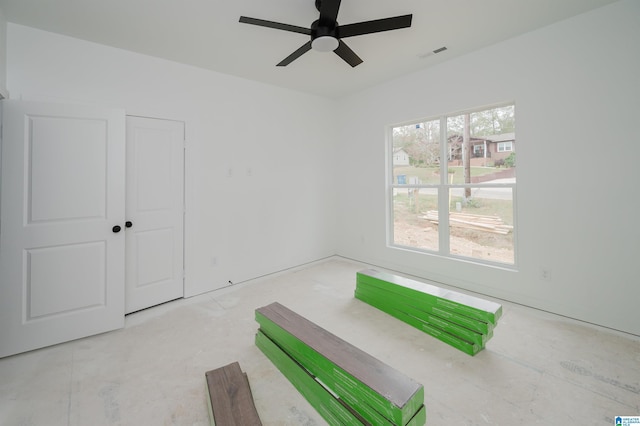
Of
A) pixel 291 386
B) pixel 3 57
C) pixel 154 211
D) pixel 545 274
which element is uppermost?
pixel 3 57

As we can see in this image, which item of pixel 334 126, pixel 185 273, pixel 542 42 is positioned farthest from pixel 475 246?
pixel 185 273

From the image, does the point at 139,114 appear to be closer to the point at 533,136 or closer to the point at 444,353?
the point at 444,353

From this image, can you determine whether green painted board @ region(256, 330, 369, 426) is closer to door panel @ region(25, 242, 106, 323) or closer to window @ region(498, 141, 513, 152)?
door panel @ region(25, 242, 106, 323)

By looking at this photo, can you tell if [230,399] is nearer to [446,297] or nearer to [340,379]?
Result: [340,379]

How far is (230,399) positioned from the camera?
1612 mm

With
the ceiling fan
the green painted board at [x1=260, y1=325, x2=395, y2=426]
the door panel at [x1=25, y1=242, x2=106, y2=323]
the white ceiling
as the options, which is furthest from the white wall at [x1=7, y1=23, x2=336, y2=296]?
the green painted board at [x1=260, y1=325, x2=395, y2=426]

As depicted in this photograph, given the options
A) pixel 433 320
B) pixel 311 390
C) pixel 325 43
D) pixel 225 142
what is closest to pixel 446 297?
pixel 433 320

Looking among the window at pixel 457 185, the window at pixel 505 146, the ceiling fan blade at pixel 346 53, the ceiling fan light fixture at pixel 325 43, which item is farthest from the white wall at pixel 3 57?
the window at pixel 505 146

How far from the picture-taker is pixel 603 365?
2053 mm

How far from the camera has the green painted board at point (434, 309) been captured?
2230 millimetres

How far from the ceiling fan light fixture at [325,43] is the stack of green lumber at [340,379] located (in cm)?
233

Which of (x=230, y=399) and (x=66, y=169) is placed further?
(x=66, y=169)

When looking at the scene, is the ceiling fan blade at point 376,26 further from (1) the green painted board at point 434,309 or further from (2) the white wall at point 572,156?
(1) the green painted board at point 434,309

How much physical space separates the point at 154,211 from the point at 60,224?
32.5 inches
